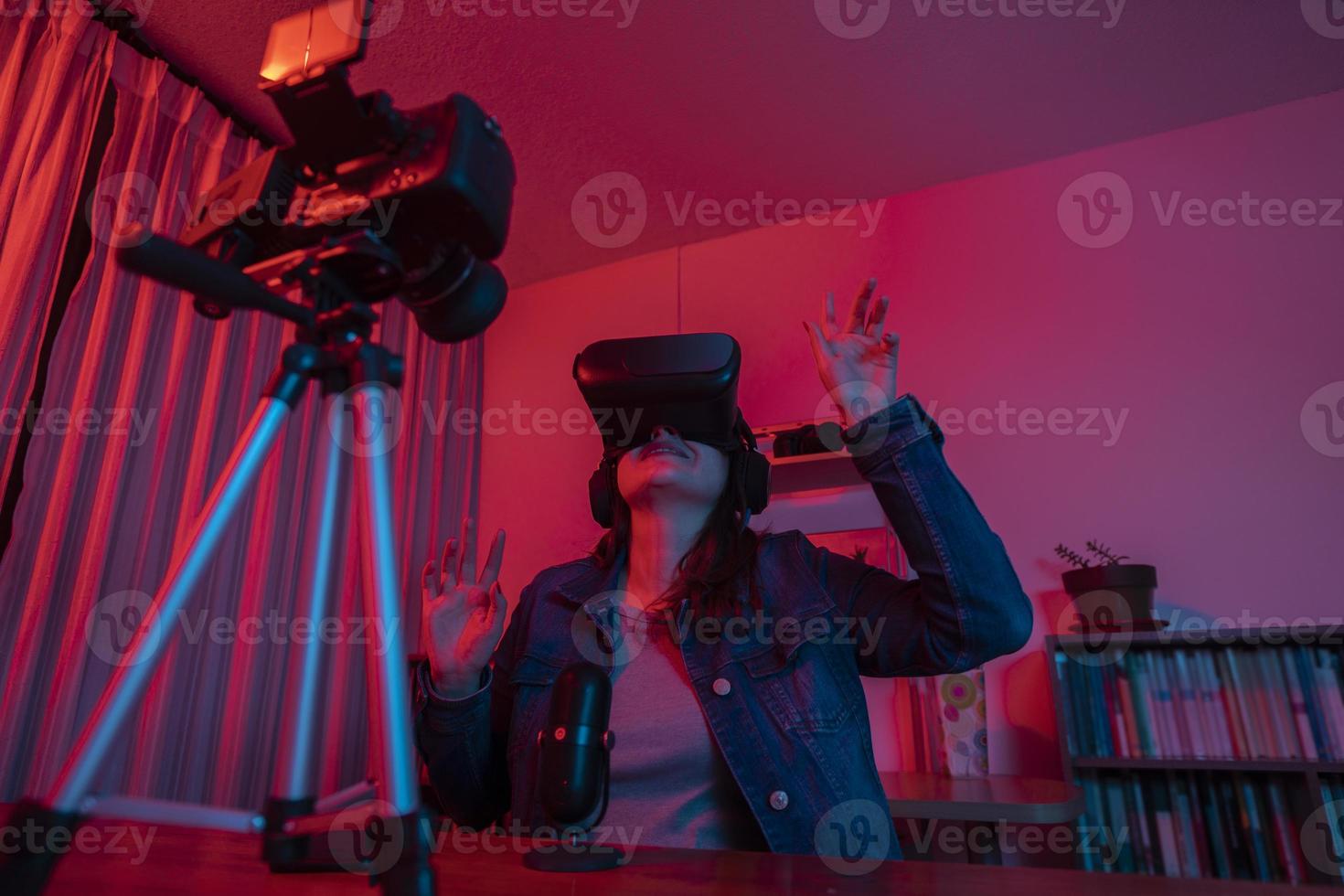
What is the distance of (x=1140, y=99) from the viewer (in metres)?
2.21

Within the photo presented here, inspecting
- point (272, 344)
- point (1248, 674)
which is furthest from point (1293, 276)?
point (272, 344)

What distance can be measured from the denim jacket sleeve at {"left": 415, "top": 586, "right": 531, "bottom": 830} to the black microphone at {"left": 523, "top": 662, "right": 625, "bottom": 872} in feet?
1.17

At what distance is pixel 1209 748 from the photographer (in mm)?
1673

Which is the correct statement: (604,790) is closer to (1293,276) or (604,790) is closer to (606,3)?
(606,3)

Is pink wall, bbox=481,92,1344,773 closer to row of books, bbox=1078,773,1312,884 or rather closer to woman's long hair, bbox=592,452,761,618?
row of books, bbox=1078,773,1312,884

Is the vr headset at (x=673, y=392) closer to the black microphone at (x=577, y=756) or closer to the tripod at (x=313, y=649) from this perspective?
the black microphone at (x=577, y=756)

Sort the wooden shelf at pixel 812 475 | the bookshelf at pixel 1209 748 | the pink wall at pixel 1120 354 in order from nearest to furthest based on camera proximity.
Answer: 1. the bookshelf at pixel 1209 748
2. the pink wall at pixel 1120 354
3. the wooden shelf at pixel 812 475

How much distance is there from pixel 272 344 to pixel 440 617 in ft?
5.19

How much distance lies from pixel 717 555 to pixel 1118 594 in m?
1.25

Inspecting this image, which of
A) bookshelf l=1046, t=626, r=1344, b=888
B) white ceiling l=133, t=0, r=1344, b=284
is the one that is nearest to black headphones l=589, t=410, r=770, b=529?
bookshelf l=1046, t=626, r=1344, b=888

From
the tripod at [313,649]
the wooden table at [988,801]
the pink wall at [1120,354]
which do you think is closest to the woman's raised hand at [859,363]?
the tripod at [313,649]

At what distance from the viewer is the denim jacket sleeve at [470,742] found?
107cm

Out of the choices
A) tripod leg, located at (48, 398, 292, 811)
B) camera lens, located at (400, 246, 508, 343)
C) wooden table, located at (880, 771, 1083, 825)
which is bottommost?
wooden table, located at (880, 771, 1083, 825)

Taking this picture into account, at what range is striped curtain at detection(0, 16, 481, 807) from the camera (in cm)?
161
